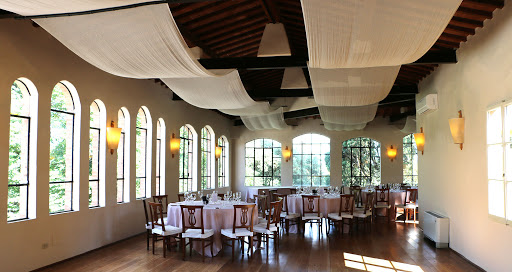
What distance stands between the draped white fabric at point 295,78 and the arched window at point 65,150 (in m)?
4.32

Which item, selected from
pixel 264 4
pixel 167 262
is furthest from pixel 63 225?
pixel 264 4

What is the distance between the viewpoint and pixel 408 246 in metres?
8.06

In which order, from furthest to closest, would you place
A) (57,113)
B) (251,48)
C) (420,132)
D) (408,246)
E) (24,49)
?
(420,132), (251,48), (408,246), (57,113), (24,49)

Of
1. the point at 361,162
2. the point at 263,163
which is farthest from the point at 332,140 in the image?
the point at 263,163

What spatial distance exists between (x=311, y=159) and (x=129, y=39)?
1230 cm

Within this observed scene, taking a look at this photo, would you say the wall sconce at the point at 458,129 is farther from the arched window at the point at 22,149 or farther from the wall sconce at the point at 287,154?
the wall sconce at the point at 287,154

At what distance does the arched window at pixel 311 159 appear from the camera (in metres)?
16.1

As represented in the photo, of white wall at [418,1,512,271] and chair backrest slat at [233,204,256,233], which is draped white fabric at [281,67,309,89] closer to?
white wall at [418,1,512,271]

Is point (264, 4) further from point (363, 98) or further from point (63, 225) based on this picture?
point (63, 225)

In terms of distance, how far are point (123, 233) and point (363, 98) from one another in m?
5.51

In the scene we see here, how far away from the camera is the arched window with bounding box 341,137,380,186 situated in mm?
15789

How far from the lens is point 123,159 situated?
29.1 ft

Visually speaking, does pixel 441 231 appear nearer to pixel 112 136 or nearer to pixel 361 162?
pixel 112 136

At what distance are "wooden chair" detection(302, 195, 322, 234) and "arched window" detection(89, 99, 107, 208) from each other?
4.31m
